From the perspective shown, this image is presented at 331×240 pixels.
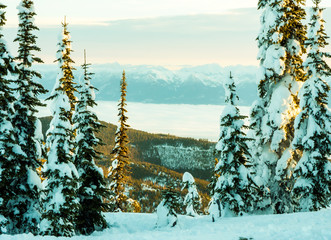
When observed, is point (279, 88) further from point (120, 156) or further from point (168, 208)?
point (120, 156)

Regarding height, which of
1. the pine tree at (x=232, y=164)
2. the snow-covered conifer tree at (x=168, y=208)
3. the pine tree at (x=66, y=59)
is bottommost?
the snow-covered conifer tree at (x=168, y=208)

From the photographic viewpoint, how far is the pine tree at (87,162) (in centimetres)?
2256

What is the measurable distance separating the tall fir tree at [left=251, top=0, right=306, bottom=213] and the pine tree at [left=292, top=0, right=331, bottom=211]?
0.74 m

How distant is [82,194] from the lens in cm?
2306

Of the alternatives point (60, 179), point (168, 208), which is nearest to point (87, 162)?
point (60, 179)

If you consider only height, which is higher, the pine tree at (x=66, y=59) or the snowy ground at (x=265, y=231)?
the pine tree at (x=66, y=59)

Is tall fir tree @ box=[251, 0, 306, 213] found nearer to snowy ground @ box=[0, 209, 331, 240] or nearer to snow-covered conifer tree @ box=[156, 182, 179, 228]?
snowy ground @ box=[0, 209, 331, 240]

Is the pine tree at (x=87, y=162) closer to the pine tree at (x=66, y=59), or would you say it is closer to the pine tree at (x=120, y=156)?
the pine tree at (x=66, y=59)

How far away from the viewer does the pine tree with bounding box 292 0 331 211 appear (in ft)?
65.2

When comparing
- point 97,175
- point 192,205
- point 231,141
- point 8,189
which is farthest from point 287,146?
point 192,205

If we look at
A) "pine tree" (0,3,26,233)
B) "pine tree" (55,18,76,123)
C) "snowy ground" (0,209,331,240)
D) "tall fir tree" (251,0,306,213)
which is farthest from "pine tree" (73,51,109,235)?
"tall fir tree" (251,0,306,213)

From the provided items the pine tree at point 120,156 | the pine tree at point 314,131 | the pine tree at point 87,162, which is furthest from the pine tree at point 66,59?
the pine tree at point 314,131

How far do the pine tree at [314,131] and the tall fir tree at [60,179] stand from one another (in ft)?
47.6

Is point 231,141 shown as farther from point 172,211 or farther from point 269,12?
point 269,12
